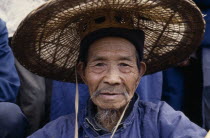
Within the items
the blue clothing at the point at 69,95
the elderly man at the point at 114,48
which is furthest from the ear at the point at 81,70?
the blue clothing at the point at 69,95

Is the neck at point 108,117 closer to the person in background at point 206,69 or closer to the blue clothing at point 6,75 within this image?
the blue clothing at point 6,75

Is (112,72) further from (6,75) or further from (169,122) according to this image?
(6,75)

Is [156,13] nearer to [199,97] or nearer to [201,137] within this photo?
[201,137]

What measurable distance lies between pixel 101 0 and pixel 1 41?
1.47 m

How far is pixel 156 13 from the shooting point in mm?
2953

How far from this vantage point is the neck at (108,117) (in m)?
2.99

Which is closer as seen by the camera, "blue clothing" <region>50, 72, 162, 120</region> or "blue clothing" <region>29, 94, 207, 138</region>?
"blue clothing" <region>29, 94, 207, 138</region>

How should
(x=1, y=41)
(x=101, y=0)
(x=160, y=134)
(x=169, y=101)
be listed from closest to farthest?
(x=101, y=0) → (x=160, y=134) → (x=1, y=41) → (x=169, y=101)

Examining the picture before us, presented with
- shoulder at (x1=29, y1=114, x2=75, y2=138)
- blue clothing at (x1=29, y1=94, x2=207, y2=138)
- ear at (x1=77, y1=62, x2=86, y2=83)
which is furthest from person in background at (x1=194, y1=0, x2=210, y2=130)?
shoulder at (x1=29, y1=114, x2=75, y2=138)

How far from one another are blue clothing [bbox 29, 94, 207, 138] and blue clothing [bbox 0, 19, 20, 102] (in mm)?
754

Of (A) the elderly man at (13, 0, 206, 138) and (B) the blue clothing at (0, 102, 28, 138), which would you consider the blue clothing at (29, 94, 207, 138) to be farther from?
(B) the blue clothing at (0, 102, 28, 138)

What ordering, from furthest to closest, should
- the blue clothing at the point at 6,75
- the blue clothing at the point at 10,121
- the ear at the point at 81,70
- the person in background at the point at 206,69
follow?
1. the person in background at the point at 206,69
2. the blue clothing at the point at 6,75
3. the blue clothing at the point at 10,121
4. the ear at the point at 81,70

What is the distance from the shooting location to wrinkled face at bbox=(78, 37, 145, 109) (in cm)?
291

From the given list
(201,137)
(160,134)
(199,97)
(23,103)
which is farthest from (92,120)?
(199,97)
